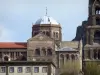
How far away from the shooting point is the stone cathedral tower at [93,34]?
560 feet

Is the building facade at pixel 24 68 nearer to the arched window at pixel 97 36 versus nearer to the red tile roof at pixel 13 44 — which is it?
the red tile roof at pixel 13 44

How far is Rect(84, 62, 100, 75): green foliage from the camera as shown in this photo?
158100 millimetres

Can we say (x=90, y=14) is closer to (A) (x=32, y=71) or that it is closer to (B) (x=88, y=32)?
(B) (x=88, y=32)

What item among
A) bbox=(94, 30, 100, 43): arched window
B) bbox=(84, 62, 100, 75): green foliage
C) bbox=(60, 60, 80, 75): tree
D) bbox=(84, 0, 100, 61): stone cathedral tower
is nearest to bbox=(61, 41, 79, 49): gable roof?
bbox=(84, 0, 100, 61): stone cathedral tower

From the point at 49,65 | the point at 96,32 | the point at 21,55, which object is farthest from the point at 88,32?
the point at 49,65

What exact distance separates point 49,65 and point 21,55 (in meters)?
26.6

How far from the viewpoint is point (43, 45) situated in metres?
170

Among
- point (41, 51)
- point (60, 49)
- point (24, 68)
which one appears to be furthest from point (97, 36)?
point (24, 68)

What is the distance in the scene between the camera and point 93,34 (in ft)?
563

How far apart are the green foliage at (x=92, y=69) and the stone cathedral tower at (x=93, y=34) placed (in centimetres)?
499

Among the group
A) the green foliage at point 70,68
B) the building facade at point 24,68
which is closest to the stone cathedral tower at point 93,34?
the green foliage at point 70,68

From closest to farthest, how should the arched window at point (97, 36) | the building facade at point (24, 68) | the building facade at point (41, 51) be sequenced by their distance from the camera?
the building facade at point (24, 68) < the building facade at point (41, 51) < the arched window at point (97, 36)

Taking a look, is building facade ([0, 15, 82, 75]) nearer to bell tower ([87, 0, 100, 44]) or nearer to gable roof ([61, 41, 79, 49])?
gable roof ([61, 41, 79, 49])

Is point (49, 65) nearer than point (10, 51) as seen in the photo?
Yes
